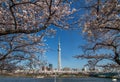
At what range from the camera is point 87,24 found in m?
9.41

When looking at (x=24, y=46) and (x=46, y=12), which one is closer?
(x=46, y=12)

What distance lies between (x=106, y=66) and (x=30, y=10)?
5276mm

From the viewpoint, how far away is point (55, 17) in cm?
965

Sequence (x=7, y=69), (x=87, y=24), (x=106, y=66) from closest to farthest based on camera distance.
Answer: (x=87, y=24), (x=106, y=66), (x=7, y=69)

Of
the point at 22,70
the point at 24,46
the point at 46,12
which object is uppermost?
the point at 46,12

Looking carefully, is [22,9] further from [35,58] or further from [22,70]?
[22,70]

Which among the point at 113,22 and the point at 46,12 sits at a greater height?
the point at 46,12

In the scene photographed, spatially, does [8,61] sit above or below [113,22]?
below

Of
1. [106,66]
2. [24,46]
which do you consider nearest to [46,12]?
[24,46]

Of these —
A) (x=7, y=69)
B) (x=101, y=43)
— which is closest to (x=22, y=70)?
(x=7, y=69)

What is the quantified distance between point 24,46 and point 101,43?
13.5 ft

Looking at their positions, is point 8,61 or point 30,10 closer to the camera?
point 30,10

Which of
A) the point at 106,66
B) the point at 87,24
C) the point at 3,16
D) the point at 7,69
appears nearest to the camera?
the point at 87,24

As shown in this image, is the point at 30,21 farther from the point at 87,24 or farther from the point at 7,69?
the point at 7,69
